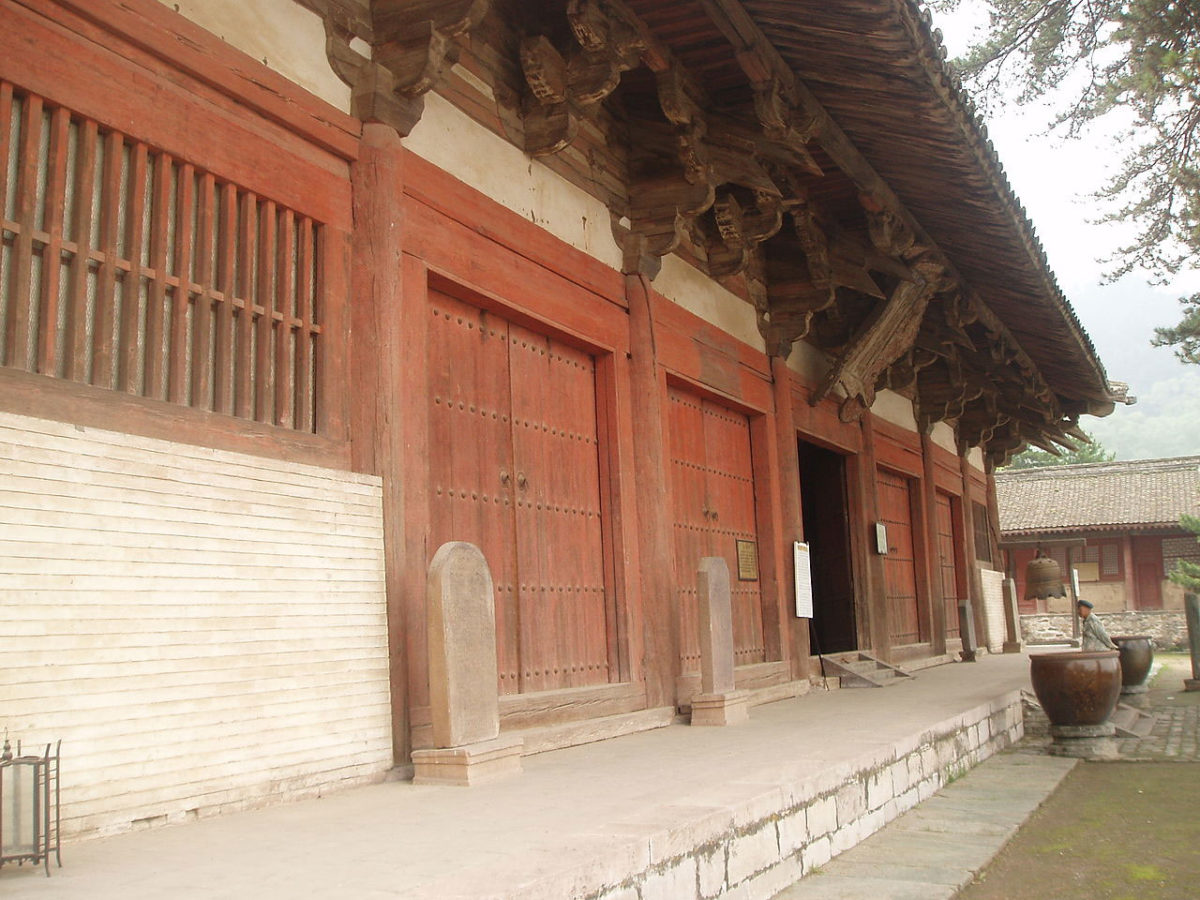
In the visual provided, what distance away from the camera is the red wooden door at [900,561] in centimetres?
1177

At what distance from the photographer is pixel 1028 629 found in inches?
Answer: 1129

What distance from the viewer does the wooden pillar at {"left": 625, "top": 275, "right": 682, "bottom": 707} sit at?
6.41m

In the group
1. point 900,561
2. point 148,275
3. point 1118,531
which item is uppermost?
point 1118,531

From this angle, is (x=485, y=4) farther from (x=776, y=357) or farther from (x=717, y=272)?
(x=776, y=357)

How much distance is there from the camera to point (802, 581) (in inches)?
343

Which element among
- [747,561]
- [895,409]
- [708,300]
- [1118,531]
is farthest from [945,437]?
[1118,531]

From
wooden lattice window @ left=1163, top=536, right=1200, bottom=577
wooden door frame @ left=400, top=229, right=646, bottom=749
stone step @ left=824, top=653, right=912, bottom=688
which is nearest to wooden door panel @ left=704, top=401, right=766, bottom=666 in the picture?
stone step @ left=824, top=653, right=912, bottom=688

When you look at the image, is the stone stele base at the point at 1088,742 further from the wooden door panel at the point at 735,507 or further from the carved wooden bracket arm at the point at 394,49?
the carved wooden bracket arm at the point at 394,49

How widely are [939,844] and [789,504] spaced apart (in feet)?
13.8

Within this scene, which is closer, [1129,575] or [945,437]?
[945,437]

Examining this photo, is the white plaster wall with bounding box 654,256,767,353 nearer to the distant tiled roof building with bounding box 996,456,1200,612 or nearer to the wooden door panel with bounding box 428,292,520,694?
the wooden door panel with bounding box 428,292,520,694

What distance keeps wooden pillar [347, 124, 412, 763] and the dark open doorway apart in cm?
677

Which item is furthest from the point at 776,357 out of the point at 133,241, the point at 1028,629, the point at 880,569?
the point at 1028,629

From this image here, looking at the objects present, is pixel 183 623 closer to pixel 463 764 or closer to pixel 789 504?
pixel 463 764
